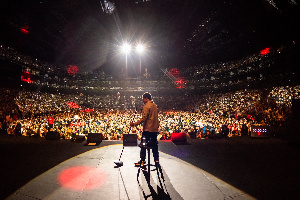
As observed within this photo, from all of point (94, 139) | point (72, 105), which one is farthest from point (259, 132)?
point (72, 105)

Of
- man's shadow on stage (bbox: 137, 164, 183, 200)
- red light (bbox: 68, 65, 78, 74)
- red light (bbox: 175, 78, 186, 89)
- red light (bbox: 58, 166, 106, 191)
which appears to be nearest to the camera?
man's shadow on stage (bbox: 137, 164, 183, 200)

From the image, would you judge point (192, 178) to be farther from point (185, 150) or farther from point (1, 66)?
point (1, 66)

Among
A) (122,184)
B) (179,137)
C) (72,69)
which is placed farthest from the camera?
(72,69)

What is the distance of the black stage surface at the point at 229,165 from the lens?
308cm

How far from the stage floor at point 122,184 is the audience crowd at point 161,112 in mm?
4765

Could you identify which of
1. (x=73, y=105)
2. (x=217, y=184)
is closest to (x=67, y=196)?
(x=217, y=184)

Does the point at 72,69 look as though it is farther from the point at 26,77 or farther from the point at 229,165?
the point at 229,165

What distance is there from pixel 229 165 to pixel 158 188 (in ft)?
7.87

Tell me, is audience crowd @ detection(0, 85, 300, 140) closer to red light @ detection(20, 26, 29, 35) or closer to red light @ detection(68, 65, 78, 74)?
red light @ detection(20, 26, 29, 35)

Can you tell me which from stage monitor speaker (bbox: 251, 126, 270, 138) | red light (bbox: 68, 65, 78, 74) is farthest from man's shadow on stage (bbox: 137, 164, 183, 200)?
red light (bbox: 68, 65, 78, 74)

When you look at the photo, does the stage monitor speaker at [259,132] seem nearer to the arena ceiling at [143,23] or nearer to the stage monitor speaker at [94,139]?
the arena ceiling at [143,23]

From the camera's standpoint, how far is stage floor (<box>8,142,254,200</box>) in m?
2.74

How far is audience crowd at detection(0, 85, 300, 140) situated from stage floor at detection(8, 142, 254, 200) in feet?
15.6

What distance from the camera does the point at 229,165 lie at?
4309 mm
